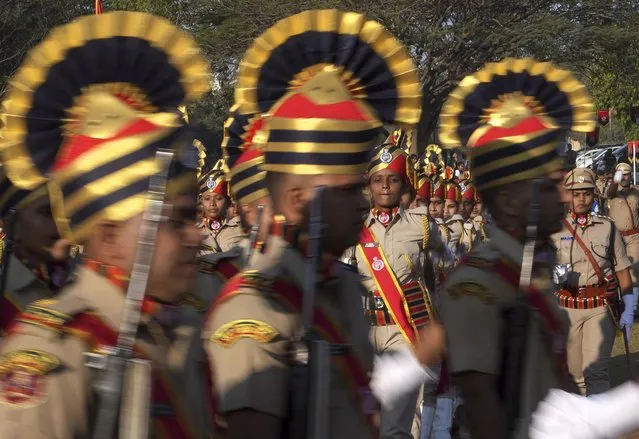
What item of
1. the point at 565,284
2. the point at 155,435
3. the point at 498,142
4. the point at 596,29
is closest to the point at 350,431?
the point at 155,435

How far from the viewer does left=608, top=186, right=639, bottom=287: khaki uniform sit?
16.9 m

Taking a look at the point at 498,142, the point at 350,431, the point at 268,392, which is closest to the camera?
the point at 268,392

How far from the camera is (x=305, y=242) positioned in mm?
3807

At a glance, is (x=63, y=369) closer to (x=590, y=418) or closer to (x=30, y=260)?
(x=590, y=418)

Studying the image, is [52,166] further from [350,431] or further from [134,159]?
[350,431]

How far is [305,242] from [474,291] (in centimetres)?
93

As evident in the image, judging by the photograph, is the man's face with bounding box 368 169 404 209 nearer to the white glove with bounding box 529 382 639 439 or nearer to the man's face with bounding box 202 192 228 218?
the man's face with bounding box 202 192 228 218

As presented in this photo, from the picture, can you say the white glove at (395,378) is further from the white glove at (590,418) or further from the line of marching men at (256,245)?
the white glove at (590,418)

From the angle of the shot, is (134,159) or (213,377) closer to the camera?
(134,159)

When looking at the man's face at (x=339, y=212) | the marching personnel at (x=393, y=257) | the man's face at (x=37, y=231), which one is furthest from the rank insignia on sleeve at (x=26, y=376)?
the marching personnel at (x=393, y=257)

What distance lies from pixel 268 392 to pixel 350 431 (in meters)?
0.38

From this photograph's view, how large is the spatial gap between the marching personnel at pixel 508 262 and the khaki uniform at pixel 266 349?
2.20ft

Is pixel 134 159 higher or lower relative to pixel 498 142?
lower

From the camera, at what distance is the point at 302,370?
350 cm
